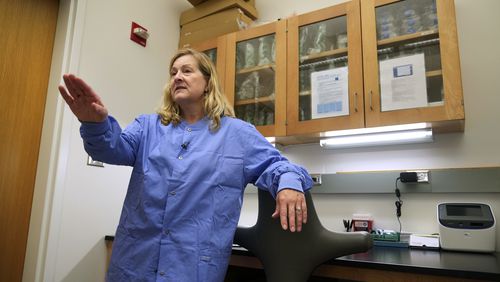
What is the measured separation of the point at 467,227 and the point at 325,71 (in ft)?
3.22

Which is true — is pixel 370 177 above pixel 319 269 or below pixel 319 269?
above

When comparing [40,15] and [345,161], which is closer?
[40,15]

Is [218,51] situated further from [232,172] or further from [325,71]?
[232,172]

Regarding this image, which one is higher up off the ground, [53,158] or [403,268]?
[53,158]

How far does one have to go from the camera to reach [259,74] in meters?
2.13

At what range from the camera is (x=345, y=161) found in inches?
78.1

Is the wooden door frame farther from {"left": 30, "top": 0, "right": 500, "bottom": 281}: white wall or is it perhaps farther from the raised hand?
the raised hand

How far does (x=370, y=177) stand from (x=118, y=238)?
1276 millimetres

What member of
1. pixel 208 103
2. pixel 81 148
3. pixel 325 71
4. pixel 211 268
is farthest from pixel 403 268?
pixel 81 148

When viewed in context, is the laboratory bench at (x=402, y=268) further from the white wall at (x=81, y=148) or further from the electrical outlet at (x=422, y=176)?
the white wall at (x=81, y=148)

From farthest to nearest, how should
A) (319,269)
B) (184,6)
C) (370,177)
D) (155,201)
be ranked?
(184,6)
(370,177)
(319,269)
(155,201)

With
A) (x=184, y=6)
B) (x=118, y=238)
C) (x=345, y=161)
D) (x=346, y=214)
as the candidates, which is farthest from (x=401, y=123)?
(x=184, y=6)

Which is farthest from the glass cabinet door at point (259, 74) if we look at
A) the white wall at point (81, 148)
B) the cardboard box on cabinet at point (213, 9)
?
the white wall at point (81, 148)

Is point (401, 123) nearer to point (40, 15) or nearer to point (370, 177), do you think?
point (370, 177)
